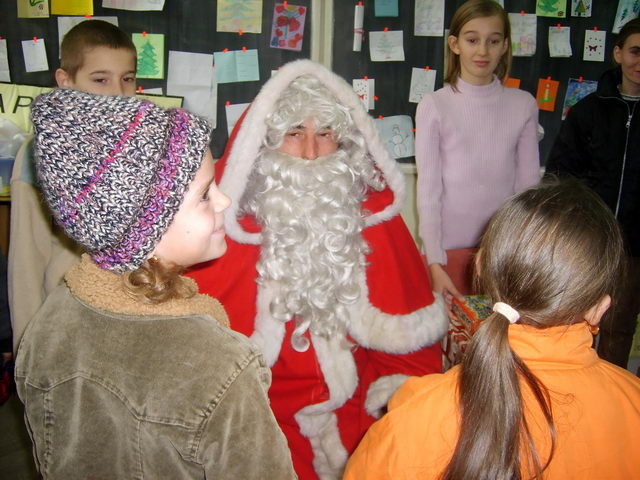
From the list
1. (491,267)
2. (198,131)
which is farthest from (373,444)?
(198,131)

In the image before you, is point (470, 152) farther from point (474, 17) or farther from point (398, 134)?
point (398, 134)

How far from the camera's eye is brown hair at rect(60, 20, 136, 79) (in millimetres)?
2010

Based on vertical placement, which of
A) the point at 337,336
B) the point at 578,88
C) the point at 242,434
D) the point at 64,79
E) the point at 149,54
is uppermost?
the point at 149,54

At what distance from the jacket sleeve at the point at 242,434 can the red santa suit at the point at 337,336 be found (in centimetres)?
82

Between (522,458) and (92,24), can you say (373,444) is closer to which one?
(522,458)

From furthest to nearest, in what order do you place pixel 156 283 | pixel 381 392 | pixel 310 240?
1. pixel 310 240
2. pixel 381 392
3. pixel 156 283

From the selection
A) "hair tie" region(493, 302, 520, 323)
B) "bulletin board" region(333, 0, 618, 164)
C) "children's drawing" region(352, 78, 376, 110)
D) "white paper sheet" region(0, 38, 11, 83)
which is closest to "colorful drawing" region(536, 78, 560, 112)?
"bulletin board" region(333, 0, 618, 164)

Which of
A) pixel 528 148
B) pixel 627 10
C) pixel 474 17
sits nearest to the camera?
pixel 474 17

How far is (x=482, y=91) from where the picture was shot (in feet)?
7.93

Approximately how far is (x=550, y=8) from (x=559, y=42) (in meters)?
0.23

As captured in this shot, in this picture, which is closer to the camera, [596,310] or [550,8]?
[596,310]

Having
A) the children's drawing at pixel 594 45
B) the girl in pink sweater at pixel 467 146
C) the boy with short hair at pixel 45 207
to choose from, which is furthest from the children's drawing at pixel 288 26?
Result: the children's drawing at pixel 594 45

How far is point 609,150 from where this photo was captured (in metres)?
2.48

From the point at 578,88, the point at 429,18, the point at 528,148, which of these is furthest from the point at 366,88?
the point at 578,88
